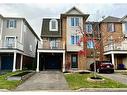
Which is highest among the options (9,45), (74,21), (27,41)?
(74,21)

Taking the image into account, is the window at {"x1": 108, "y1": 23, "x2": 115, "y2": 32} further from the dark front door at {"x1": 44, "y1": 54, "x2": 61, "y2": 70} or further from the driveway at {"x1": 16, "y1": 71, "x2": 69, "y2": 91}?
the driveway at {"x1": 16, "y1": 71, "x2": 69, "y2": 91}

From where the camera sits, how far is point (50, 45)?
2309 cm

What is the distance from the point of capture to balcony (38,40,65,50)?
21737 mm

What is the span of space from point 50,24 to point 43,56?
13.0ft

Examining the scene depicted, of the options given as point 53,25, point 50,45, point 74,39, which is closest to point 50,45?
point 50,45

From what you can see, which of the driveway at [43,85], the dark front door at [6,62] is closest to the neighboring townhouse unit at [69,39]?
the dark front door at [6,62]

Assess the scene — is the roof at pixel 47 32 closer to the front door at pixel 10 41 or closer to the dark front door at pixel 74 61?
the dark front door at pixel 74 61

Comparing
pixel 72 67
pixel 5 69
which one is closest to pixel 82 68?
pixel 72 67

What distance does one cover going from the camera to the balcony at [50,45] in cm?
2174

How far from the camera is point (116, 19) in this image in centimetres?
2572

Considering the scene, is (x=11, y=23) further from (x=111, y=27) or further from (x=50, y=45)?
(x=111, y=27)

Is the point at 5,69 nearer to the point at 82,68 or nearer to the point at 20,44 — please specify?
the point at 20,44

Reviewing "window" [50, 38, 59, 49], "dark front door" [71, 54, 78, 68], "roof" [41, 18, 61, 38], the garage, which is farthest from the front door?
"dark front door" [71, 54, 78, 68]

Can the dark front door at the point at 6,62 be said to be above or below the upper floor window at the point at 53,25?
below
